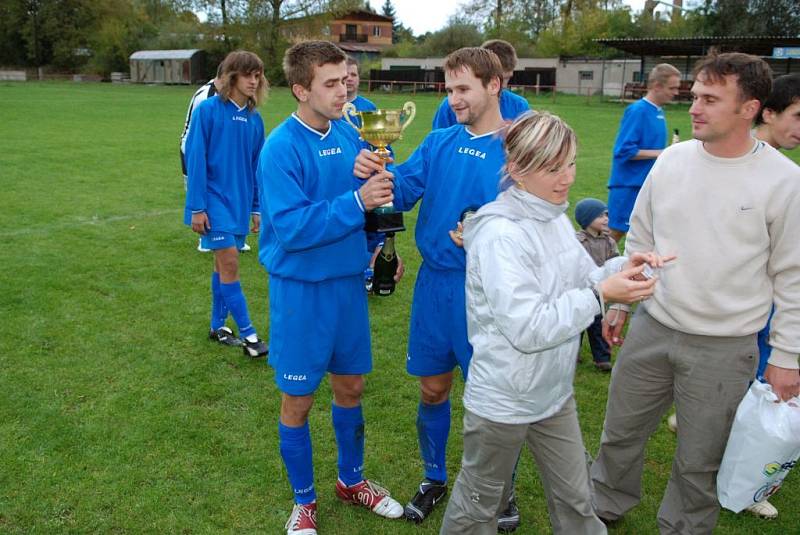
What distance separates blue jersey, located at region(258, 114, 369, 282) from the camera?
2.85 metres

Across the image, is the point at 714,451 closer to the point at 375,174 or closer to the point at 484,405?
the point at 484,405

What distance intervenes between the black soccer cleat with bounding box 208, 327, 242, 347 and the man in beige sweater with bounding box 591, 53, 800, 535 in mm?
3483


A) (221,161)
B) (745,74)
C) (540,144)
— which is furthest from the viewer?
(221,161)

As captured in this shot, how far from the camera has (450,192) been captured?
10.5 feet

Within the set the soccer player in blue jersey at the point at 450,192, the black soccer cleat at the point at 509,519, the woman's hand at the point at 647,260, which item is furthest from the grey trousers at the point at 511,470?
the black soccer cleat at the point at 509,519

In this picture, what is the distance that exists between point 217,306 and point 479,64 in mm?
3393

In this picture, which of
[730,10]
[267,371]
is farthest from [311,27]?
[267,371]

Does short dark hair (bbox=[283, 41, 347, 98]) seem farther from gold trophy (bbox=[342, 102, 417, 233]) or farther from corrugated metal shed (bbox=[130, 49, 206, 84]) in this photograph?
corrugated metal shed (bbox=[130, 49, 206, 84])

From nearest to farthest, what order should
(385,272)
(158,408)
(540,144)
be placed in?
1. (540,144)
2. (385,272)
3. (158,408)

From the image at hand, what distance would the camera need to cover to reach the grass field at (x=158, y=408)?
358 cm

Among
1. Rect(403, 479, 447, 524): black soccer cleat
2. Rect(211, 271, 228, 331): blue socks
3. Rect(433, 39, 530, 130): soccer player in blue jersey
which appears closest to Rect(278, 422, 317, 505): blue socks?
Rect(403, 479, 447, 524): black soccer cleat

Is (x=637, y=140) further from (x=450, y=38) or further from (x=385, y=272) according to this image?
(x=450, y=38)

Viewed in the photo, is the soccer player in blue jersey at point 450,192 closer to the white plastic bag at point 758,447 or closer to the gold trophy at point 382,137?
the gold trophy at point 382,137

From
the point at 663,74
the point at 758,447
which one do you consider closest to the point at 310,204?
the point at 758,447
